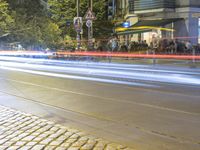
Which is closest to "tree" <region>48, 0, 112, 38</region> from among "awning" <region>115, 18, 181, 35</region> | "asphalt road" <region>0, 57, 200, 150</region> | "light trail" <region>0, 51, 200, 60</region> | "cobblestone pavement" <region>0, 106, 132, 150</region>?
"awning" <region>115, 18, 181, 35</region>

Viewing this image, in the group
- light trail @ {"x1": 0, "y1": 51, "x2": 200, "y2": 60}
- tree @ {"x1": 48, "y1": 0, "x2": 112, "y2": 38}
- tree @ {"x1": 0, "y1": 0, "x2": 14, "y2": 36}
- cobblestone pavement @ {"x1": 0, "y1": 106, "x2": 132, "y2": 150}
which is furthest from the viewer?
tree @ {"x1": 0, "y1": 0, "x2": 14, "y2": 36}

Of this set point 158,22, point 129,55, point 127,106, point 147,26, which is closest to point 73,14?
point 147,26

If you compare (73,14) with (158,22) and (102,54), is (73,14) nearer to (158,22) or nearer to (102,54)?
(158,22)

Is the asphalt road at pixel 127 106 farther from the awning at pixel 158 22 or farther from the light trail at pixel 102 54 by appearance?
the awning at pixel 158 22

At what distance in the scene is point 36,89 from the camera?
14531 millimetres

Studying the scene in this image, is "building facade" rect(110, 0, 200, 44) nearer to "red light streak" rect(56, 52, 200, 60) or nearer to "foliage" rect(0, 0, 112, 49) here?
"foliage" rect(0, 0, 112, 49)

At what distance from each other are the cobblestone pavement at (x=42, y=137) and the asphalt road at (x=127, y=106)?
16.6 inches

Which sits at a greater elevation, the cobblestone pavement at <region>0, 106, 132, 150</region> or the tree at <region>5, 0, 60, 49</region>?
the tree at <region>5, 0, 60, 49</region>

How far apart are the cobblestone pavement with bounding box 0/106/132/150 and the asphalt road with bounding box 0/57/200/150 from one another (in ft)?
1.38

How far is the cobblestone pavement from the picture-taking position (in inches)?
269

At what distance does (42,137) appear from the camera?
741 centimetres

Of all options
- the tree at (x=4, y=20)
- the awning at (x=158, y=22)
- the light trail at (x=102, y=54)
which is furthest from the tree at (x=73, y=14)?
the light trail at (x=102, y=54)

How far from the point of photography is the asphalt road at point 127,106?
7684mm

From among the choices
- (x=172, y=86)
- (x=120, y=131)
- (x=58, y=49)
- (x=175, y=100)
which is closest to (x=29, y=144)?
(x=120, y=131)
